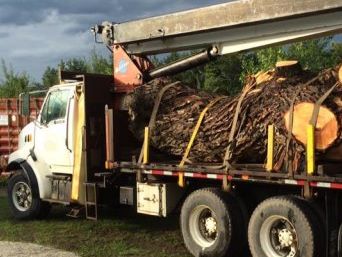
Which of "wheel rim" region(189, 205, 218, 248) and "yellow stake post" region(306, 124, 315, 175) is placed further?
"wheel rim" region(189, 205, 218, 248)

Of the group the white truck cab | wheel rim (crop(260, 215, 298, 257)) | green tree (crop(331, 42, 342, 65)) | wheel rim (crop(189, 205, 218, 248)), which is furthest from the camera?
green tree (crop(331, 42, 342, 65))

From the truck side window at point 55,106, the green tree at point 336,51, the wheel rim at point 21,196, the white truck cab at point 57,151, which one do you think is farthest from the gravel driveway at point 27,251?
the green tree at point 336,51

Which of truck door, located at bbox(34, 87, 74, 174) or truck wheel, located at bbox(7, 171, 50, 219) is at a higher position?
truck door, located at bbox(34, 87, 74, 174)

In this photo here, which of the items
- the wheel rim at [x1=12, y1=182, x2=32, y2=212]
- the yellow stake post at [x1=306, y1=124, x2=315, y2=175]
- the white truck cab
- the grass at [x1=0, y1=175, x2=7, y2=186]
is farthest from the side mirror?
the grass at [x1=0, y1=175, x2=7, y2=186]

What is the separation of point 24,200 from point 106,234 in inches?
89.6

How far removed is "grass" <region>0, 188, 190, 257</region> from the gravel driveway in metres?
0.22

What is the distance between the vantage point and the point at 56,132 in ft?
35.5

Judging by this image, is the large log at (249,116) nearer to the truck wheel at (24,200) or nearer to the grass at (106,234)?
the grass at (106,234)

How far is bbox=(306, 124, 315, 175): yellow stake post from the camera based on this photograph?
649 centimetres

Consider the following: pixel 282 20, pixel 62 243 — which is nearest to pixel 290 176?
pixel 282 20

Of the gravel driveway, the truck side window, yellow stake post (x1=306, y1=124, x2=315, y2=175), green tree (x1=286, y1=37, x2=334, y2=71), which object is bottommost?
the gravel driveway

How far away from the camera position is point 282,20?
26.5 feet

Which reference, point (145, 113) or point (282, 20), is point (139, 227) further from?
point (282, 20)

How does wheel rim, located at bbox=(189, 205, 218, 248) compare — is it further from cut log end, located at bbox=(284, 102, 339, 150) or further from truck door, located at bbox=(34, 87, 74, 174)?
truck door, located at bbox=(34, 87, 74, 174)
